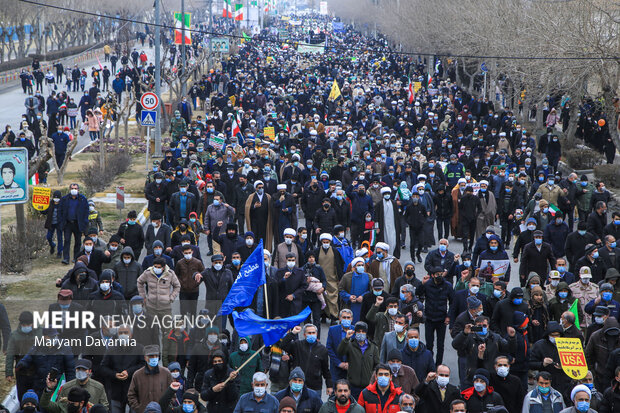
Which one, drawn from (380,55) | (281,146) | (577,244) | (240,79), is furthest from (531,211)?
(380,55)

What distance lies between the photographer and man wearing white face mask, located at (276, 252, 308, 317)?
11930 millimetres

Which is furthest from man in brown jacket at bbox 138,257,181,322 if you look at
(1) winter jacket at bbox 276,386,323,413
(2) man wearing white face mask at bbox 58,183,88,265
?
(2) man wearing white face mask at bbox 58,183,88,265

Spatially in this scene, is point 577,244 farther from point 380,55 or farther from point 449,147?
point 380,55

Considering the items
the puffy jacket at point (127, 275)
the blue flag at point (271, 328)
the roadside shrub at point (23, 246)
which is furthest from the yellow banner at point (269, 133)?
the blue flag at point (271, 328)

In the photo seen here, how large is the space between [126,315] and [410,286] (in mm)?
3296

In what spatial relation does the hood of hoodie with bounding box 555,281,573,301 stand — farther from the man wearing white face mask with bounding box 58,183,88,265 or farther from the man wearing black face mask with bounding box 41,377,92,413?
the man wearing white face mask with bounding box 58,183,88,265

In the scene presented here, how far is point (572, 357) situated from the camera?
32.2ft

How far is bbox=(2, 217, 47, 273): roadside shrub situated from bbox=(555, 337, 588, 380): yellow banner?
972 centimetres

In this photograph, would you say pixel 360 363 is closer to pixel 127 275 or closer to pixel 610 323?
pixel 610 323

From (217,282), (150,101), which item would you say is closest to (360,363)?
(217,282)

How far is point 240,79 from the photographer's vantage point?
44.8 m

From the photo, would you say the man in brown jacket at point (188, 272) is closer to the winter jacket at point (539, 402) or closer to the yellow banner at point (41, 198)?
the yellow banner at point (41, 198)

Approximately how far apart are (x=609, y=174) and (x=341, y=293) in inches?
611

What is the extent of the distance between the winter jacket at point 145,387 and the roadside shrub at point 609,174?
18.6m
